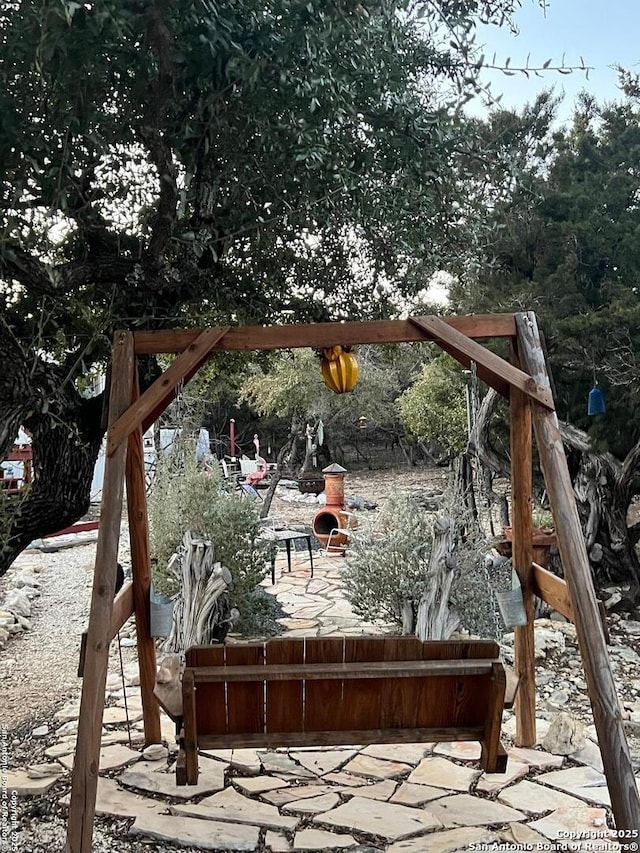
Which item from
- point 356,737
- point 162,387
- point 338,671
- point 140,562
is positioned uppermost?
point 162,387

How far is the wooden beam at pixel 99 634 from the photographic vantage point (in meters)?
2.37

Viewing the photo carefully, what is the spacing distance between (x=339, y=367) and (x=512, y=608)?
1.33 m

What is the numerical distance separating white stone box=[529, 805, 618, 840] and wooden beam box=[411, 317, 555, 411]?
1630 mm

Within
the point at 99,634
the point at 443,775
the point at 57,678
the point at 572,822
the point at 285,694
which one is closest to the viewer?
the point at 99,634

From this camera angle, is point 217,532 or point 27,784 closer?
point 27,784

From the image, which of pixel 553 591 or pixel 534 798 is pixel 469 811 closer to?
pixel 534 798

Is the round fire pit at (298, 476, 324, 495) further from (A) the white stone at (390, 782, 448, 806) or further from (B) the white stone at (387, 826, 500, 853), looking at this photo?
(B) the white stone at (387, 826, 500, 853)

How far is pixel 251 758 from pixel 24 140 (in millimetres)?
2903

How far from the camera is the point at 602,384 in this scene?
6.36 metres

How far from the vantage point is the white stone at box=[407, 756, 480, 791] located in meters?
3.21

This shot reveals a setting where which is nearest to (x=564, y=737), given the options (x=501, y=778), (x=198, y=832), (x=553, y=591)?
(x=501, y=778)

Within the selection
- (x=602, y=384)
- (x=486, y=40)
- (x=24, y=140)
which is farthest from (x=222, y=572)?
(x=602, y=384)

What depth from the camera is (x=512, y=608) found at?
10.7 feet

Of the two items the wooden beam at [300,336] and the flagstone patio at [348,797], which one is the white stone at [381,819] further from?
the wooden beam at [300,336]
